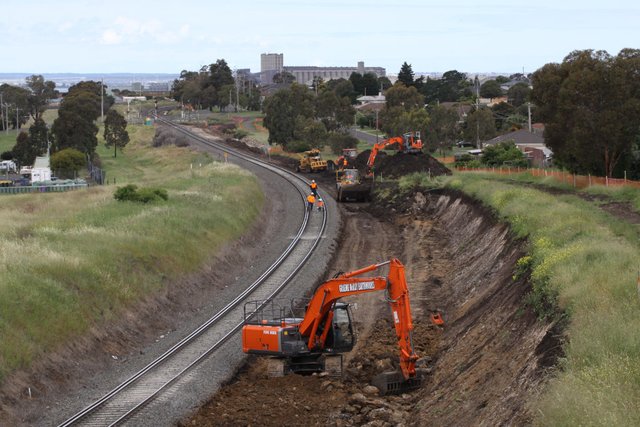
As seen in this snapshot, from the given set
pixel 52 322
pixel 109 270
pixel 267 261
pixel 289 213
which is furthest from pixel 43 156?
pixel 52 322

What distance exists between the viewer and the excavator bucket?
2547cm

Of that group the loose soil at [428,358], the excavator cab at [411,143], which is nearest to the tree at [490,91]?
the excavator cab at [411,143]

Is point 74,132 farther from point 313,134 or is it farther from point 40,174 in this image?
point 313,134

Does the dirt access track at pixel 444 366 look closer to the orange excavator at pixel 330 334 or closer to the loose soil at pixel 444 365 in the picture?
the loose soil at pixel 444 365

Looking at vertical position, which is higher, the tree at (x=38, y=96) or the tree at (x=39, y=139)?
the tree at (x=38, y=96)

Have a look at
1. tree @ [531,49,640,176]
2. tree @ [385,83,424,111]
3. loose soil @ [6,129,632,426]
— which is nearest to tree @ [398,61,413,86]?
tree @ [385,83,424,111]

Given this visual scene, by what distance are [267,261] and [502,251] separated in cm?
1289

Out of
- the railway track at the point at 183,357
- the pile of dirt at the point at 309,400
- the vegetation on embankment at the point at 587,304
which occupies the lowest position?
the pile of dirt at the point at 309,400

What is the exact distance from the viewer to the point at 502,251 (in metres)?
39.2

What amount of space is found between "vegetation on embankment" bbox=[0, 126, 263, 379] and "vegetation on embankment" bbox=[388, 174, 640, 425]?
592 inches

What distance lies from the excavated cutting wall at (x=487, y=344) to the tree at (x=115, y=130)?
261 feet

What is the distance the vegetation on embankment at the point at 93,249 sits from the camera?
28969mm

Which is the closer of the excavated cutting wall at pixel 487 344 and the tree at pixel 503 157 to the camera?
the excavated cutting wall at pixel 487 344

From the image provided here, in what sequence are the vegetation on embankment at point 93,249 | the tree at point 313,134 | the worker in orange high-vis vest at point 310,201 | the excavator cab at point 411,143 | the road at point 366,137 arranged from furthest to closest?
the road at point 366,137 < the tree at point 313,134 < the excavator cab at point 411,143 < the worker in orange high-vis vest at point 310,201 < the vegetation on embankment at point 93,249
